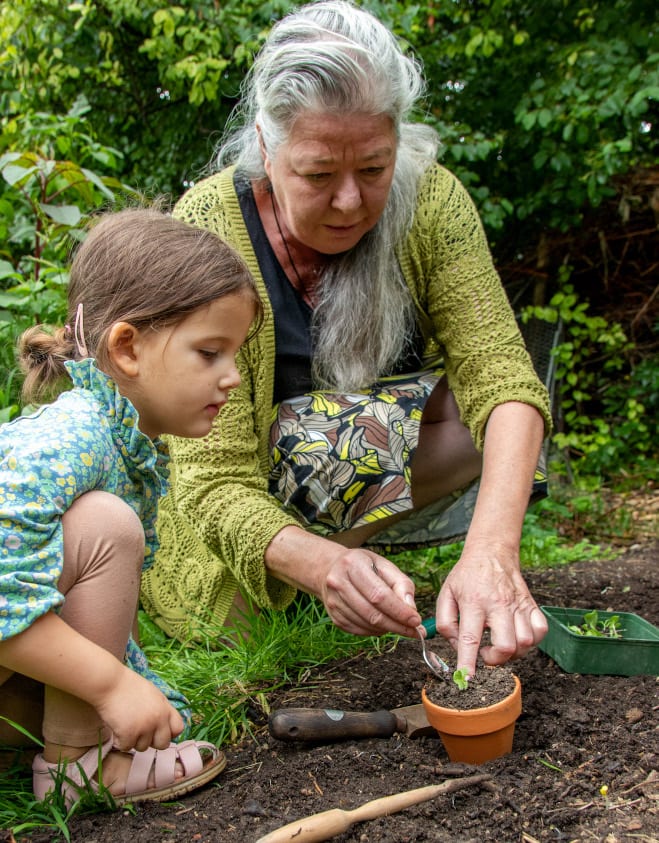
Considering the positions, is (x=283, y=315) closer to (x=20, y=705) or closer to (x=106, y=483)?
(x=106, y=483)

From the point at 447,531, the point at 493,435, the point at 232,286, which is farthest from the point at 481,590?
the point at 447,531

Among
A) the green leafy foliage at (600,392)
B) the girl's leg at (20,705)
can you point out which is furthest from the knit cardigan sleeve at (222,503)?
the green leafy foliage at (600,392)

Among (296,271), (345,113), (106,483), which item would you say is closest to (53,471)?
(106,483)

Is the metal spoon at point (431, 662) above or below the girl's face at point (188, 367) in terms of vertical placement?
below

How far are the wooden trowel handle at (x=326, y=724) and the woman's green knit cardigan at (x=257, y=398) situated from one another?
0.44 metres

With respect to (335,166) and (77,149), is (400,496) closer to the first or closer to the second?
(335,166)

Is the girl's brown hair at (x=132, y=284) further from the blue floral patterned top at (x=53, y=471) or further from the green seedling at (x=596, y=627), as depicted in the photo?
the green seedling at (x=596, y=627)

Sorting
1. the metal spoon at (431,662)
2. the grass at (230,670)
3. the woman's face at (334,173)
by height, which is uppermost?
the woman's face at (334,173)

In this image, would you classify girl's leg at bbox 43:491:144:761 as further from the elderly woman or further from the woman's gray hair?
the woman's gray hair

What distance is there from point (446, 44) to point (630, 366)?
2155mm

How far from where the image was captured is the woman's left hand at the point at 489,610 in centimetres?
164

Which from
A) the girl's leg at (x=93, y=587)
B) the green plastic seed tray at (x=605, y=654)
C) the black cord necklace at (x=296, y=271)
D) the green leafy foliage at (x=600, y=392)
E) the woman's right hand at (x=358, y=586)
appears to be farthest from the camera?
the green leafy foliage at (x=600, y=392)

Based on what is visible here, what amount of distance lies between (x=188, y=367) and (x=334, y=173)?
0.76 metres

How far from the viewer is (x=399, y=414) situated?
97.2 inches
